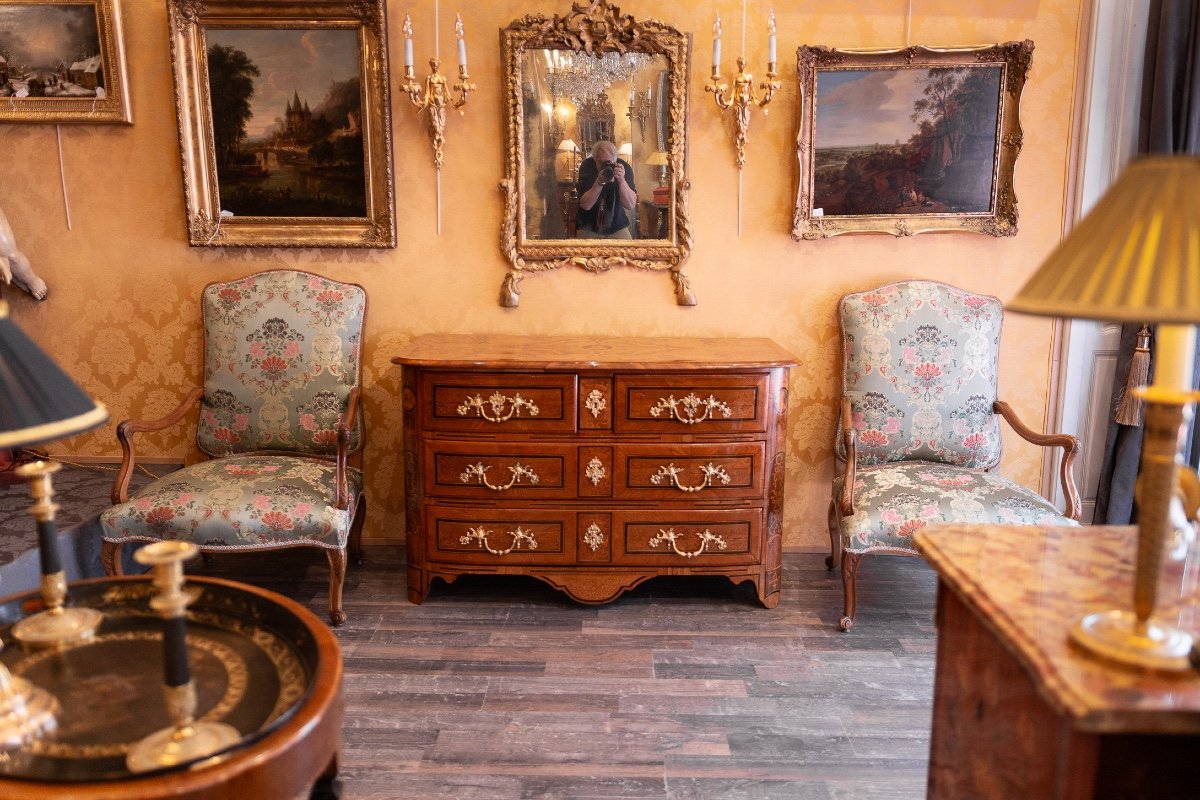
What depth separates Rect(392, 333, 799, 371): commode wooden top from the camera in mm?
3441

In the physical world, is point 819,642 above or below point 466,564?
below

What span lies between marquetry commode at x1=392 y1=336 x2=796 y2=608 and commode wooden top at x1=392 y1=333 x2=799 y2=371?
0.04 feet

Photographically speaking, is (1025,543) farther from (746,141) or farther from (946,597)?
(746,141)

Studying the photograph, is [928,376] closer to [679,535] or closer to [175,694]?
[679,535]

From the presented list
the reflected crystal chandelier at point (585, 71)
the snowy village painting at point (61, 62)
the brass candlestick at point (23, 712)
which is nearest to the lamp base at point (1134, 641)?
the brass candlestick at point (23, 712)

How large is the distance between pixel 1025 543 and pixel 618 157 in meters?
2.72

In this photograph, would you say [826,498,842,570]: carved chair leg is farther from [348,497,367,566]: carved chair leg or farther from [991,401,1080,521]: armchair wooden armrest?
[348,497,367,566]: carved chair leg

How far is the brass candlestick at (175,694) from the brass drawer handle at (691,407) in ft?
7.34

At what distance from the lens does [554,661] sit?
127 inches

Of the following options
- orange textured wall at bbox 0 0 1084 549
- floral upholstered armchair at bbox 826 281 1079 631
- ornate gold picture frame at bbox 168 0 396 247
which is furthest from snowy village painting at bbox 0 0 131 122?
floral upholstered armchair at bbox 826 281 1079 631

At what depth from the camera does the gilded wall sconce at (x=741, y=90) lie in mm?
3686

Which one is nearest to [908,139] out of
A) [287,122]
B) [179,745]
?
[287,122]

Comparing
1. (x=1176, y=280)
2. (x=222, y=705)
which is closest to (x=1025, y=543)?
(x=1176, y=280)

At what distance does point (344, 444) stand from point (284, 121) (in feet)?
5.20
